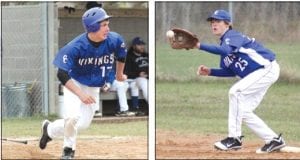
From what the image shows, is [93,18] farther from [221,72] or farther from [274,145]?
[274,145]

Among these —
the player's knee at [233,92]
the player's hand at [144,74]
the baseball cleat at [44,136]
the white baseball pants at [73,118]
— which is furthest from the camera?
the player's hand at [144,74]

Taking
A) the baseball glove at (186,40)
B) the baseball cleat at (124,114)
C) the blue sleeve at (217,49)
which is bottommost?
the baseball cleat at (124,114)

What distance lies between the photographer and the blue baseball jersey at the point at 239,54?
519 cm

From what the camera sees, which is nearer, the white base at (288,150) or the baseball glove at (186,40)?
the baseball glove at (186,40)

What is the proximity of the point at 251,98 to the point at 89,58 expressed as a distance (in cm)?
88

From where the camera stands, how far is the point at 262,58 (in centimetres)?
526

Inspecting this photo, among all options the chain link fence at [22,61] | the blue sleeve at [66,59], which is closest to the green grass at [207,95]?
the blue sleeve at [66,59]

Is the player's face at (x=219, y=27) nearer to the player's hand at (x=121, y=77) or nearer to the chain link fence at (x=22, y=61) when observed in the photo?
the player's hand at (x=121, y=77)

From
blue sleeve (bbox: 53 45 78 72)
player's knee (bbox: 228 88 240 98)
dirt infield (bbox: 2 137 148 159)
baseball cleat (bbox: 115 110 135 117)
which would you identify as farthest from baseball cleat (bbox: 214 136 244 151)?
blue sleeve (bbox: 53 45 78 72)

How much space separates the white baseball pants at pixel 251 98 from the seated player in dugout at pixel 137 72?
0.53 m

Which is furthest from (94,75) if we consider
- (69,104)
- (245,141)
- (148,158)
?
(245,141)

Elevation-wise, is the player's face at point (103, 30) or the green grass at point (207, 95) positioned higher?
the player's face at point (103, 30)

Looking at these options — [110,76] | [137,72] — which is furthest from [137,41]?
[110,76]

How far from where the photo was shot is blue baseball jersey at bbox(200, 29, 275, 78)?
5188mm
